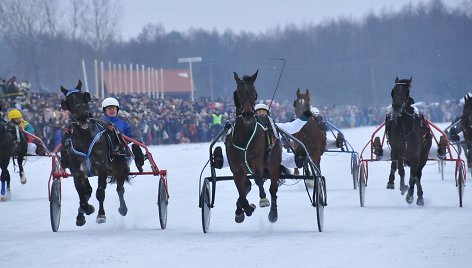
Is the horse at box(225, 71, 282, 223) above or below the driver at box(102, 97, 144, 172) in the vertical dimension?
below

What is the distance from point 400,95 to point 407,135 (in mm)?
584

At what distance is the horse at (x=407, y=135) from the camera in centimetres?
1576

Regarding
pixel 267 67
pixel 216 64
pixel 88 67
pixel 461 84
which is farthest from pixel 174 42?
pixel 461 84

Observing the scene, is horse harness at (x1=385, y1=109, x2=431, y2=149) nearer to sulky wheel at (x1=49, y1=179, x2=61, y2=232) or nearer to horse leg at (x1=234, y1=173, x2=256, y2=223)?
horse leg at (x1=234, y1=173, x2=256, y2=223)

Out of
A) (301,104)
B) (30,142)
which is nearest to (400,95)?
(301,104)

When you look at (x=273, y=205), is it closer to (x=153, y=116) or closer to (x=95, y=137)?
(x=95, y=137)

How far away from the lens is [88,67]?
93250 millimetres

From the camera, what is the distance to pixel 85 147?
13.5 m

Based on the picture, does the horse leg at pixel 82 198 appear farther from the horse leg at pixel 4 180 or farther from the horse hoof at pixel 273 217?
the horse leg at pixel 4 180

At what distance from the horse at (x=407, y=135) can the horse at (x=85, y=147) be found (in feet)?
14.0

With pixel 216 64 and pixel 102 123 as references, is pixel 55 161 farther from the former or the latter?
pixel 216 64

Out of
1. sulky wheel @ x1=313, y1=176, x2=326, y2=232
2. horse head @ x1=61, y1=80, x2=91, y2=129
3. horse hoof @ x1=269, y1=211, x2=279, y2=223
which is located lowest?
horse hoof @ x1=269, y1=211, x2=279, y2=223

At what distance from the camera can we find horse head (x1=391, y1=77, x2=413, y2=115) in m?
15.7

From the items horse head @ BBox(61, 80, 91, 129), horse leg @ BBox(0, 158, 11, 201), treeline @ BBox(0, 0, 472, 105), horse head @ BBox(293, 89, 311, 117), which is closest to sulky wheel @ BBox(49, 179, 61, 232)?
horse head @ BBox(61, 80, 91, 129)
